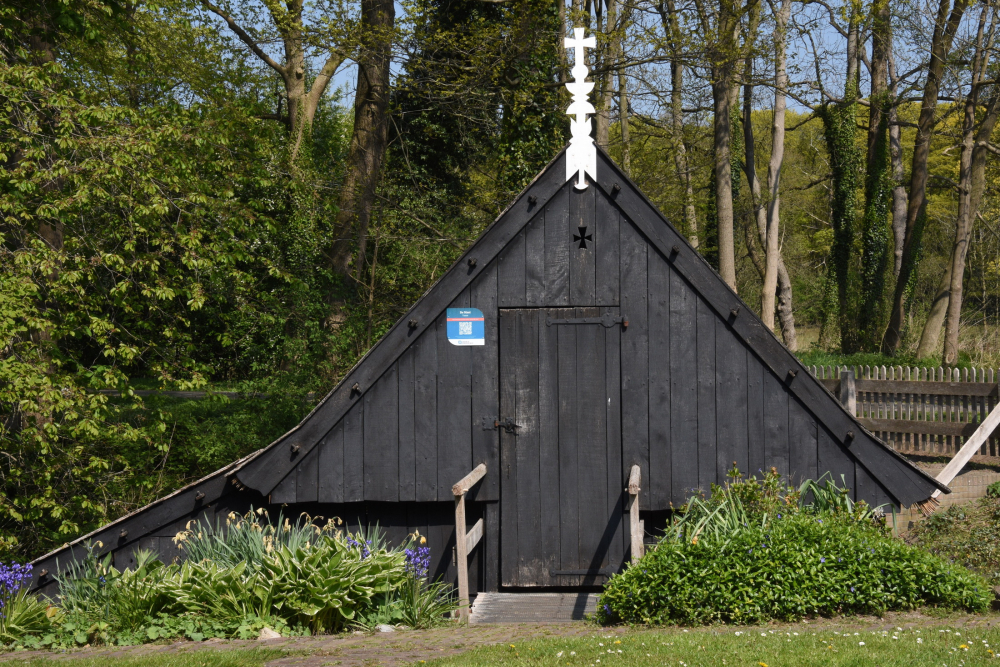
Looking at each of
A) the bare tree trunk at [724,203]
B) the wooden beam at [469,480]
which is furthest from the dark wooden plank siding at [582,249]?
the bare tree trunk at [724,203]

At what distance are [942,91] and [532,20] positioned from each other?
1399 cm

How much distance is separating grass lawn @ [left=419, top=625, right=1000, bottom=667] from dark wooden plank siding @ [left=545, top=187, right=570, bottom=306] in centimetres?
337

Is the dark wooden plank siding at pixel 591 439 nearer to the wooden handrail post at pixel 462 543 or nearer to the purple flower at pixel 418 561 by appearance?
the wooden handrail post at pixel 462 543

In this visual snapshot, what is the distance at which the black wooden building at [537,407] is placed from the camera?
8.38 meters

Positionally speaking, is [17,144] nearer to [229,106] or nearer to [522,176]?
[229,106]

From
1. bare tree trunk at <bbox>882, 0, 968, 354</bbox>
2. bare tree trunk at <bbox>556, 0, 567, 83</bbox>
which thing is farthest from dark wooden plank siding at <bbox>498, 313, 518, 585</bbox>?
bare tree trunk at <bbox>882, 0, 968, 354</bbox>

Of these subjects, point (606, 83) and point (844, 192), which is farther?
point (844, 192)

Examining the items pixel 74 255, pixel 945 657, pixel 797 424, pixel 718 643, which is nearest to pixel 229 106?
pixel 74 255

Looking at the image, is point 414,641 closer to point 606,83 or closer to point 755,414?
point 755,414

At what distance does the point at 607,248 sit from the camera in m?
8.48

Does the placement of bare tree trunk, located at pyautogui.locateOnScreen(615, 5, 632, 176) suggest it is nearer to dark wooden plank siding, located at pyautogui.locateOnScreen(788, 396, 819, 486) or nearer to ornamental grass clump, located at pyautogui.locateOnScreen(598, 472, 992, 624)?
dark wooden plank siding, located at pyautogui.locateOnScreen(788, 396, 819, 486)

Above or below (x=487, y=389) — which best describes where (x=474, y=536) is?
below

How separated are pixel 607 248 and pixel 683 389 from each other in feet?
5.21

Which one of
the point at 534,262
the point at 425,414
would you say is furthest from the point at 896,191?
the point at 425,414
